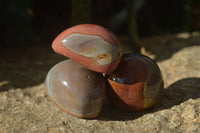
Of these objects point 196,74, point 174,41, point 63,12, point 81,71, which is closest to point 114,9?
point 63,12

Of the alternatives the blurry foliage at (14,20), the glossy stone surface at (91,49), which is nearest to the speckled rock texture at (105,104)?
the blurry foliage at (14,20)

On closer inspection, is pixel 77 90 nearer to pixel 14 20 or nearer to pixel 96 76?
pixel 96 76

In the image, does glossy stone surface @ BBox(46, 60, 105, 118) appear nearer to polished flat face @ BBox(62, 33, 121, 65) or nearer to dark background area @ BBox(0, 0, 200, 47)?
polished flat face @ BBox(62, 33, 121, 65)

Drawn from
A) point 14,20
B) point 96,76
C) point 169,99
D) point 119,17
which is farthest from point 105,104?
point 119,17

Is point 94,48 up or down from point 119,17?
up

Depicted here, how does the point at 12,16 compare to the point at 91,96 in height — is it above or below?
below

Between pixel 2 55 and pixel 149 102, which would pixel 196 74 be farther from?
pixel 2 55
